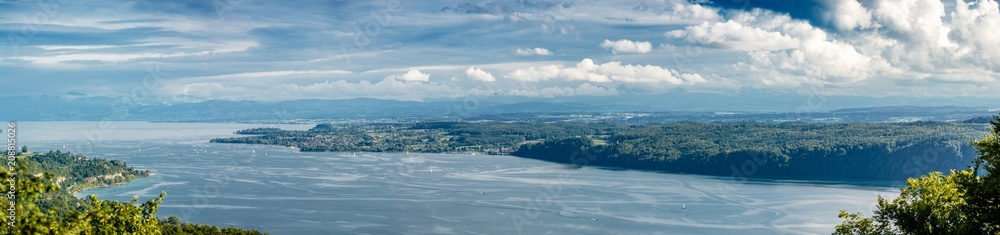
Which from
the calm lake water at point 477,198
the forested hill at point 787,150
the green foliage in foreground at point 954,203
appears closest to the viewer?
the green foliage in foreground at point 954,203

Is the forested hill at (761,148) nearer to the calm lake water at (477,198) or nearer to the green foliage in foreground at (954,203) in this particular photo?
the calm lake water at (477,198)

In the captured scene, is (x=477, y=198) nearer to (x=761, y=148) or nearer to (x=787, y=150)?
(x=787, y=150)

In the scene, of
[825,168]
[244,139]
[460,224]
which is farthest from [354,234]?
[244,139]

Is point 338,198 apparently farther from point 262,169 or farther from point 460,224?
point 262,169

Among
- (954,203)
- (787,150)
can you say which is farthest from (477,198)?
(787,150)

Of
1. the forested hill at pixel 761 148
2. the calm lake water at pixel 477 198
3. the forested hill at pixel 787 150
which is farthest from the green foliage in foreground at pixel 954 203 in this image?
the forested hill at pixel 787 150

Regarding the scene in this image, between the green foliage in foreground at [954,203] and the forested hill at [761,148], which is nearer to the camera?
the green foliage in foreground at [954,203]
